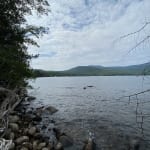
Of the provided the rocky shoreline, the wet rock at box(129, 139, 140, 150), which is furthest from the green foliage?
the wet rock at box(129, 139, 140, 150)

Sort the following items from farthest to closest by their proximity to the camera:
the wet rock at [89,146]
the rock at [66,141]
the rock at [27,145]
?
the rock at [66,141] < the wet rock at [89,146] < the rock at [27,145]

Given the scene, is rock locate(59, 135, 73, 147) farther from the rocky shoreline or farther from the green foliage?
the green foliage

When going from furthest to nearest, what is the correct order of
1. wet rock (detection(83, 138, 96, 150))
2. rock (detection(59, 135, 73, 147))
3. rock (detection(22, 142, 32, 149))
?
rock (detection(59, 135, 73, 147)) → wet rock (detection(83, 138, 96, 150)) → rock (detection(22, 142, 32, 149))

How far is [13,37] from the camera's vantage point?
51.0ft

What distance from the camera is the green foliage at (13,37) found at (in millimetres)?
13570

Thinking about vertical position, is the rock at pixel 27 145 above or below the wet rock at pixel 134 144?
above

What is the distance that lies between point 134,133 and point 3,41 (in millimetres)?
11428

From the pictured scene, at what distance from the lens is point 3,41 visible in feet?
48.3

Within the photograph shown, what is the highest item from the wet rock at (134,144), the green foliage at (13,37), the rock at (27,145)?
the green foliage at (13,37)

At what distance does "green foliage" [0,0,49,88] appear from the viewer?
13.6m

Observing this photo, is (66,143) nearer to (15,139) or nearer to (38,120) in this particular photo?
(15,139)

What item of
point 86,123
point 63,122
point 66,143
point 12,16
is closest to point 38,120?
point 63,122

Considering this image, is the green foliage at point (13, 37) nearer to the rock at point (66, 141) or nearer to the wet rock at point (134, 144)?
the rock at point (66, 141)

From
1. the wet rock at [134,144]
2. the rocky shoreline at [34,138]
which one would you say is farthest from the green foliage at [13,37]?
the wet rock at [134,144]
